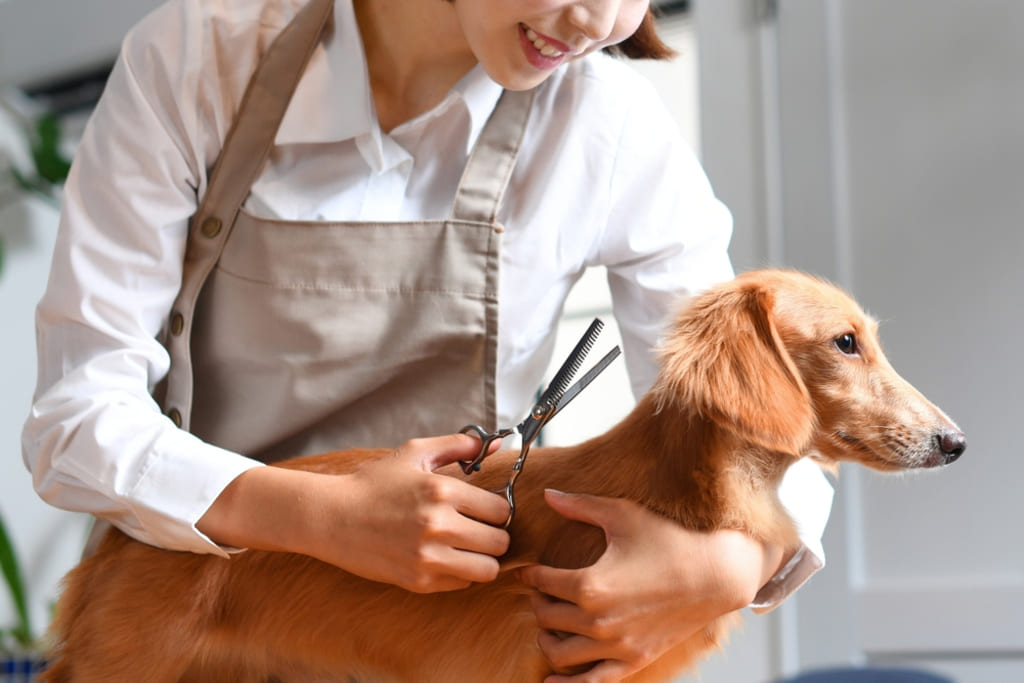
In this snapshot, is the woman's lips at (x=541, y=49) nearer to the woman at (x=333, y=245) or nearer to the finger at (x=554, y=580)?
the woman at (x=333, y=245)

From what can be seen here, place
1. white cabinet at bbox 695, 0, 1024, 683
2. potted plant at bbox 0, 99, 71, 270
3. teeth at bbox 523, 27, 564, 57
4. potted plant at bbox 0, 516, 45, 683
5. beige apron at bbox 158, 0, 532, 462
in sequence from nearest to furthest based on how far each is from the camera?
teeth at bbox 523, 27, 564, 57
beige apron at bbox 158, 0, 532, 462
white cabinet at bbox 695, 0, 1024, 683
potted plant at bbox 0, 516, 45, 683
potted plant at bbox 0, 99, 71, 270

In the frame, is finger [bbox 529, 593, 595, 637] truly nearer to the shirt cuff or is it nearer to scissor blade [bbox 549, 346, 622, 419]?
scissor blade [bbox 549, 346, 622, 419]

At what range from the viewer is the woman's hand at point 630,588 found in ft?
2.09

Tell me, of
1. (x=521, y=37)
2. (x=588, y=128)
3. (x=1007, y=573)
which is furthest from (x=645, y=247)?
(x=1007, y=573)

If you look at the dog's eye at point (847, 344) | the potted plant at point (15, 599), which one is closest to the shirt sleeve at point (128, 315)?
the dog's eye at point (847, 344)

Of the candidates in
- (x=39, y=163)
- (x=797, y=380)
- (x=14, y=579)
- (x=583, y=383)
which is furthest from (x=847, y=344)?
(x=39, y=163)

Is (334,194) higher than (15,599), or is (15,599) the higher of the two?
(334,194)

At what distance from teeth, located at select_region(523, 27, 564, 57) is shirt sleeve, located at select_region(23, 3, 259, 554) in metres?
0.33

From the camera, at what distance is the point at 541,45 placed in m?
0.75

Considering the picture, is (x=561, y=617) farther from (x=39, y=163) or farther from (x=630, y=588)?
(x=39, y=163)

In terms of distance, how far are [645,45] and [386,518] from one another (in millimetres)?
563

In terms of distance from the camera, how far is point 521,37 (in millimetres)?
744

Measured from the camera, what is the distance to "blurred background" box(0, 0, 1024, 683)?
5.20 feet

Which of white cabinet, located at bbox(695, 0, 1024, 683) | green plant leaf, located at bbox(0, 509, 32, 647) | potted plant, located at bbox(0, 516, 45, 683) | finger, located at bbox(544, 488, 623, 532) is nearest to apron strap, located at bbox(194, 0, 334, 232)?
finger, located at bbox(544, 488, 623, 532)
